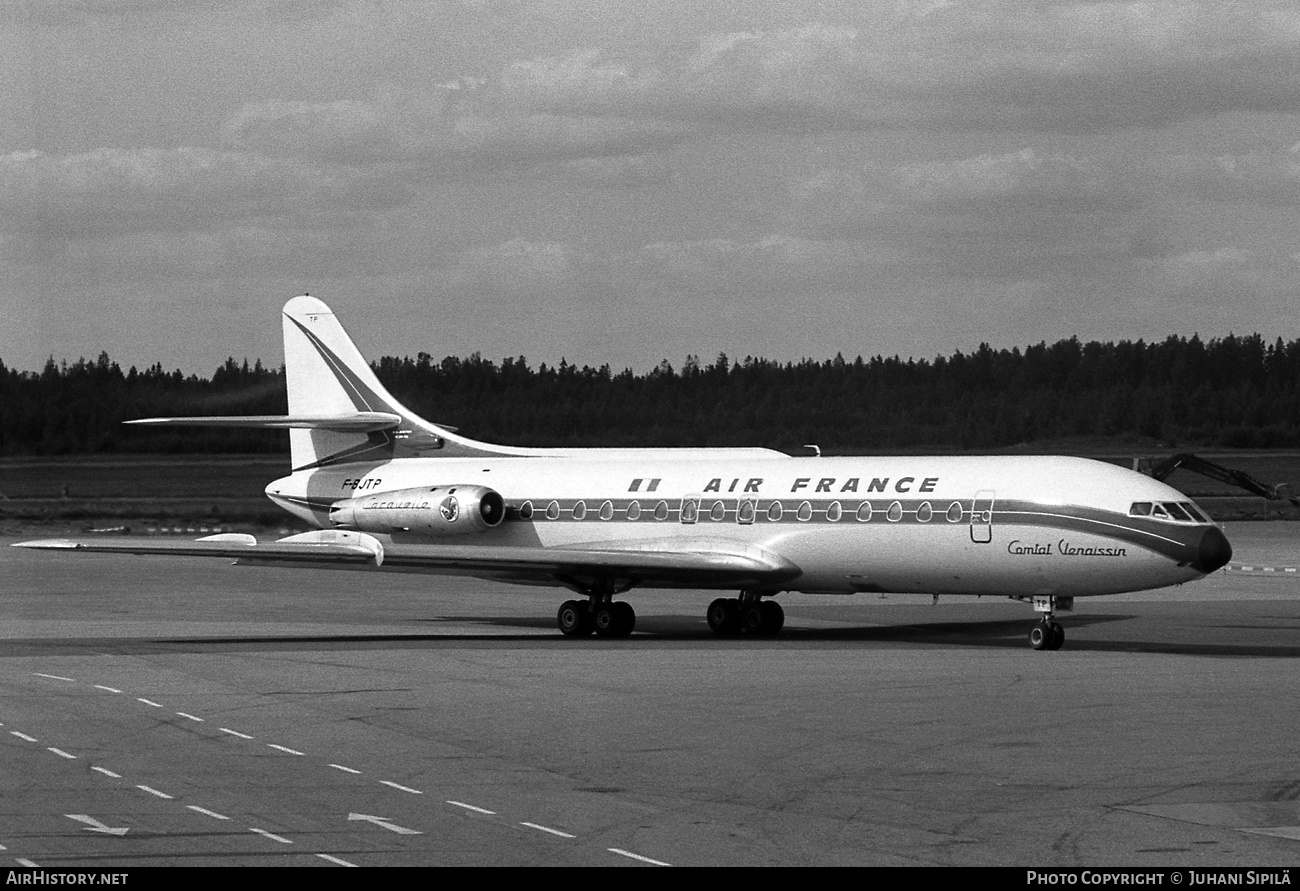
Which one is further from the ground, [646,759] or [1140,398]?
[1140,398]

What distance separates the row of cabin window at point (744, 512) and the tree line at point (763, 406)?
529 inches

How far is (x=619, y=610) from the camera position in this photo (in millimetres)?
33906

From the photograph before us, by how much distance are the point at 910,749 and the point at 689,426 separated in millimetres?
35062

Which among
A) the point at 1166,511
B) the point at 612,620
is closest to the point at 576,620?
the point at 612,620

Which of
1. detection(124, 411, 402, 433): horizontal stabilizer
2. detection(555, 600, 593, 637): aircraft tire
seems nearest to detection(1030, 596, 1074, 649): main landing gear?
detection(555, 600, 593, 637): aircraft tire

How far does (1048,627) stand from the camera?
30.0m

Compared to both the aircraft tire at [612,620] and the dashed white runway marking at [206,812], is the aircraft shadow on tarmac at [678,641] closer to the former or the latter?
the aircraft tire at [612,620]

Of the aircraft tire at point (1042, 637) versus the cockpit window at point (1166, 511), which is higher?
the cockpit window at point (1166, 511)

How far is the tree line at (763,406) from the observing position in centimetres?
5575

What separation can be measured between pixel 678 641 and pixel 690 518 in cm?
252


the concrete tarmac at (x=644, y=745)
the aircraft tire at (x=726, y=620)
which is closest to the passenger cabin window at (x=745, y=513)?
the aircraft tire at (x=726, y=620)

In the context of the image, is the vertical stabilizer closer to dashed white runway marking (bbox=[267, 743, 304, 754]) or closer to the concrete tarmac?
the concrete tarmac
